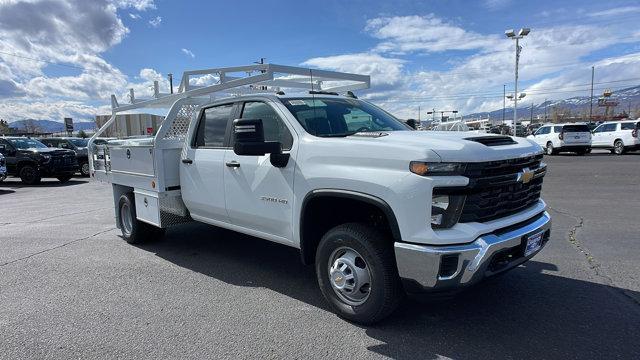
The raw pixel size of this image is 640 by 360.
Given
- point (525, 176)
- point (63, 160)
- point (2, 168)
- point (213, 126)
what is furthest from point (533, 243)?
point (2, 168)

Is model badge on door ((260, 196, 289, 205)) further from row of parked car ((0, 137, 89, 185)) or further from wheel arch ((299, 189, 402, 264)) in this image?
row of parked car ((0, 137, 89, 185))

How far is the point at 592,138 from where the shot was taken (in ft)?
84.7

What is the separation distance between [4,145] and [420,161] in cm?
1957

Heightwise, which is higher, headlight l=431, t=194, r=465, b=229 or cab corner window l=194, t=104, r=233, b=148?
cab corner window l=194, t=104, r=233, b=148

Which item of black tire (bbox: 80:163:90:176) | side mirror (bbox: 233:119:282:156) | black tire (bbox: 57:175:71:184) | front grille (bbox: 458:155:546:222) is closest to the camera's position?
front grille (bbox: 458:155:546:222)

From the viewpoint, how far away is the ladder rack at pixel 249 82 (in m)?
4.97

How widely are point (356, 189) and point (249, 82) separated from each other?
2.11 metres

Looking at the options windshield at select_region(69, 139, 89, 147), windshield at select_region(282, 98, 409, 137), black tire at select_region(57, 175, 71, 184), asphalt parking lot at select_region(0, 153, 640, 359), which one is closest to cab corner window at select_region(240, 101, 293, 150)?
windshield at select_region(282, 98, 409, 137)

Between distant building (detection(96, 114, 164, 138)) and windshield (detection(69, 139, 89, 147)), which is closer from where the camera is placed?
distant building (detection(96, 114, 164, 138))

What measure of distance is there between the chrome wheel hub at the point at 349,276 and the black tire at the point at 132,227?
148 inches

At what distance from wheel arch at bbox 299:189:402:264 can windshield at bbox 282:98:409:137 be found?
653 millimetres

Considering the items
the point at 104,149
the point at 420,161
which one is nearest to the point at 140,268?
the point at 104,149

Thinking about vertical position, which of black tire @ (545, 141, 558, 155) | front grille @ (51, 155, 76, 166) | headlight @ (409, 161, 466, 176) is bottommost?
black tire @ (545, 141, 558, 155)

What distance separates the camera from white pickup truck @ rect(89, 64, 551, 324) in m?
3.22
